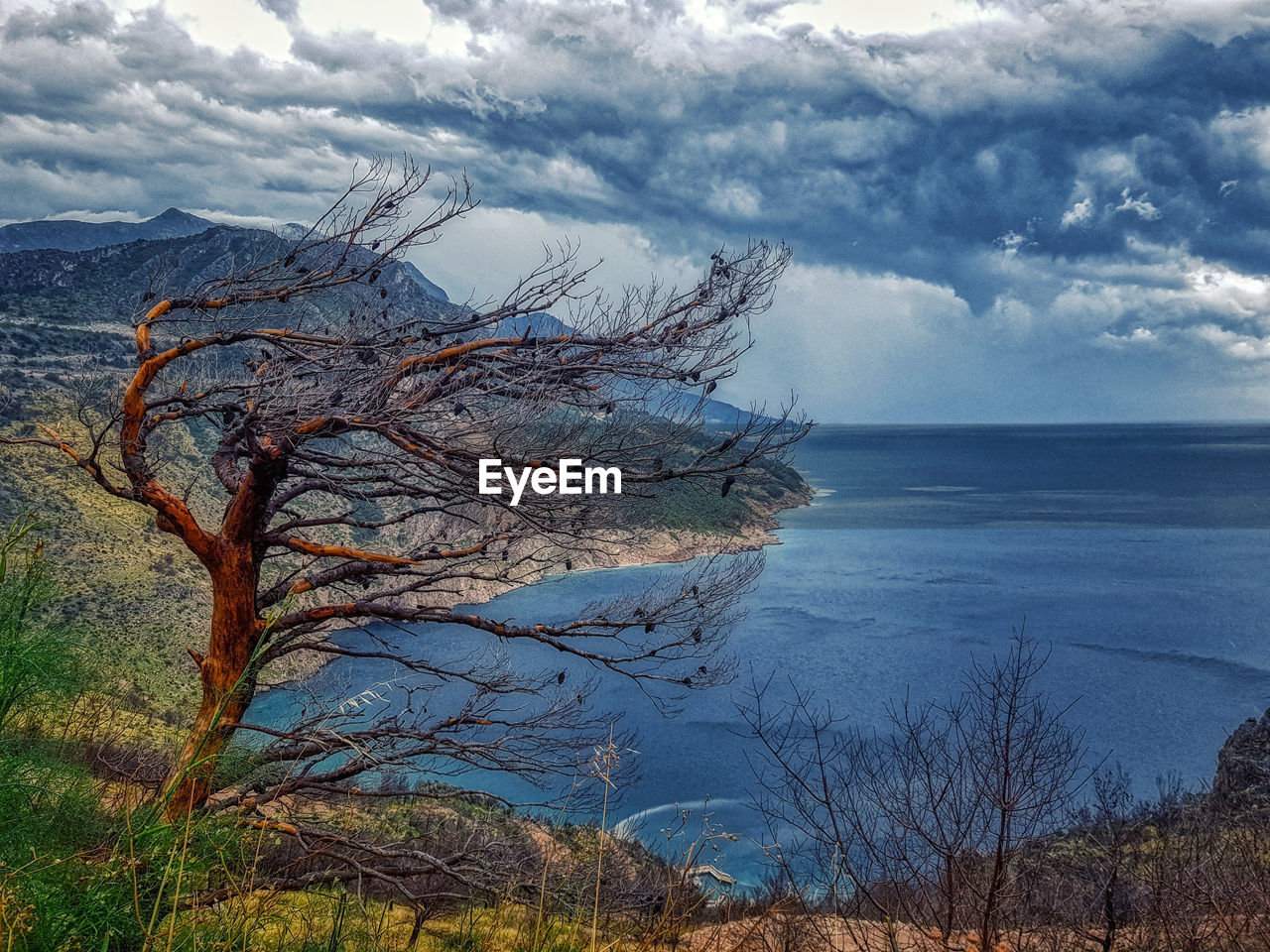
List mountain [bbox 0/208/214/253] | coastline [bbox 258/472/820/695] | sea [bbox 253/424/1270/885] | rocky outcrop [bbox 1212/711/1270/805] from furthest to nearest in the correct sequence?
mountain [bbox 0/208/214/253]
sea [bbox 253/424/1270/885]
rocky outcrop [bbox 1212/711/1270/805]
coastline [bbox 258/472/820/695]

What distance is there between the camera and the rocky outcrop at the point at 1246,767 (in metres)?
17.5

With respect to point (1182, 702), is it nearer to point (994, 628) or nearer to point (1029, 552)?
point (994, 628)

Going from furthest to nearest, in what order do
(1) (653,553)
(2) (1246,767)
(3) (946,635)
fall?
1. (3) (946,635)
2. (2) (1246,767)
3. (1) (653,553)

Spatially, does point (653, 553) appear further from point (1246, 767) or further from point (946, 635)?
point (946, 635)

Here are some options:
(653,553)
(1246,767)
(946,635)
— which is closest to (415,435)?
(653,553)

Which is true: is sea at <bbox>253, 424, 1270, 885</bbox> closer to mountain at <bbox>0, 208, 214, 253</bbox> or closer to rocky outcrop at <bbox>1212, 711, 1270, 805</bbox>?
rocky outcrop at <bbox>1212, 711, 1270, 805</bbox>

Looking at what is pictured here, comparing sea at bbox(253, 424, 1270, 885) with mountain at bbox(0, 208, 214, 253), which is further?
mountain at bbox(0, 208, 214, 253)


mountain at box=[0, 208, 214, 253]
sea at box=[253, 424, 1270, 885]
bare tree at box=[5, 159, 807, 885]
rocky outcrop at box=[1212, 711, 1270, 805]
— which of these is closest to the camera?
bare tree at box=[5, 159, 807, 885]

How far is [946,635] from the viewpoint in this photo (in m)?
38.2

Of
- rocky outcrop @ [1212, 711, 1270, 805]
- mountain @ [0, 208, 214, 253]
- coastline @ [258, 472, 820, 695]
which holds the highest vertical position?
mountain @ [0, 208, 214, 253]

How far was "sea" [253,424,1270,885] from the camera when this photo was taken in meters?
23.8

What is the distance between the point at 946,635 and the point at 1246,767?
18789mm

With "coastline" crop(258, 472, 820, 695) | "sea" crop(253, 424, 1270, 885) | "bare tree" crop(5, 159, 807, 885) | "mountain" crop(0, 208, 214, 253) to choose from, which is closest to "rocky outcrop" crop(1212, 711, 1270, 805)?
"sea" crop(253, 424, 1270, 885)

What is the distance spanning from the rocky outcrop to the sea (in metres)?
2.82
